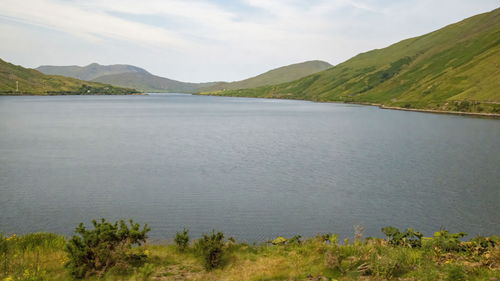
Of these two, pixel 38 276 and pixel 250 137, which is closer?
pixel 38 276

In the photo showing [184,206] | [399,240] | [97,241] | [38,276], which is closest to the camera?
[38,276]

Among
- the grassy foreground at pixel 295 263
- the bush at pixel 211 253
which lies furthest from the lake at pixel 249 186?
the bush at pixel 211 253

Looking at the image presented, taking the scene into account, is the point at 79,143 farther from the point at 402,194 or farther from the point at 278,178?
the point at 402,194

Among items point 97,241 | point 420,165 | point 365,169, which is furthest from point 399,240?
point 420,165

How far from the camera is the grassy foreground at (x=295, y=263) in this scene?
17688 millimetres

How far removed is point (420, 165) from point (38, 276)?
2457 inches

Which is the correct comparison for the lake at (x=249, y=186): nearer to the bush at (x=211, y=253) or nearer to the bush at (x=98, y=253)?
the bush at (x=211, y=253)

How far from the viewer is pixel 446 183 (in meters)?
51.3

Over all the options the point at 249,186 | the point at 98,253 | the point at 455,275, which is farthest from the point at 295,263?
the point at 249,186

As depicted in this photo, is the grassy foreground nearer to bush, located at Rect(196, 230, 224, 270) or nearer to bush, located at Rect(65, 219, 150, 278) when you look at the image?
bush, located at Rect(196, 230, 224, 270)

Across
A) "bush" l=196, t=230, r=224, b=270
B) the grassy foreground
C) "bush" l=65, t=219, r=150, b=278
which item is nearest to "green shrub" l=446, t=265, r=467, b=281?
the grassy foreground

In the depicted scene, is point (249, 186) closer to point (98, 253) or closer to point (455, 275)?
point (98, 253)

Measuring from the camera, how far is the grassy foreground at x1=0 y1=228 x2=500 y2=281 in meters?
17.7

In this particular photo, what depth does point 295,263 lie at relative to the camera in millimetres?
20391
